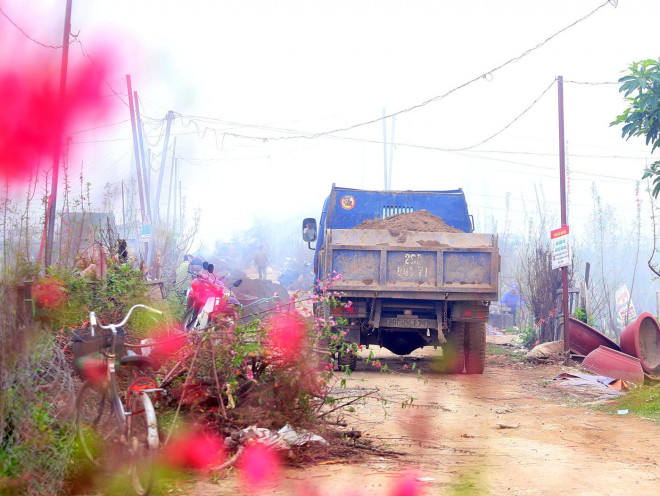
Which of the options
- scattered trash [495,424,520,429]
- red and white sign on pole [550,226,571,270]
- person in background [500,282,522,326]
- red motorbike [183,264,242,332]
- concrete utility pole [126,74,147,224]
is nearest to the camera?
scattered trash [495,424,520,429]

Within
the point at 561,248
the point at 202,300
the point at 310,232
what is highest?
the point at 310,232

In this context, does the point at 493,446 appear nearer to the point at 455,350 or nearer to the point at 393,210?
the point at 455,350

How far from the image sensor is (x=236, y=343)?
18.3ft

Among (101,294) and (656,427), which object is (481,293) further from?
(101,294)

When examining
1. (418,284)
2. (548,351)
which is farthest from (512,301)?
(418,284)

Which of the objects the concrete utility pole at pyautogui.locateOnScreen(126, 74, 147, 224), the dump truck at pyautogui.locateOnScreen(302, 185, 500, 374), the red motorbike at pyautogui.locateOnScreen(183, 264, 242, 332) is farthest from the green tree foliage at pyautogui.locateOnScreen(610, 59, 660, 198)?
the concrete utility pole at pyautogui.locateOnScreen(126, 74, 147, 224)

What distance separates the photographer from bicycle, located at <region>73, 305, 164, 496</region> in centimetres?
424

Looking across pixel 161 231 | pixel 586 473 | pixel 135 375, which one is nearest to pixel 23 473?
pixel 135 375

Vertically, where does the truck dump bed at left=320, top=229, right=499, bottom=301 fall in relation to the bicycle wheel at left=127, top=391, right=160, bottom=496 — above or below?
above

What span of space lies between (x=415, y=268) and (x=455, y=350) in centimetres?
161

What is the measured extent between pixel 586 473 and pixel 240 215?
82.4 meters

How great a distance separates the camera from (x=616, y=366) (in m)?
11.1

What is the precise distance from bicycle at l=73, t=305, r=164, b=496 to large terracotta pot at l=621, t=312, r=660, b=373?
29.6 feet

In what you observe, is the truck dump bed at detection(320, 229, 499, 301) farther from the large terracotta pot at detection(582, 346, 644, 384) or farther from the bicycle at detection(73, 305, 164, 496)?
the bicycle at detection(73, 305, 164, 496)
